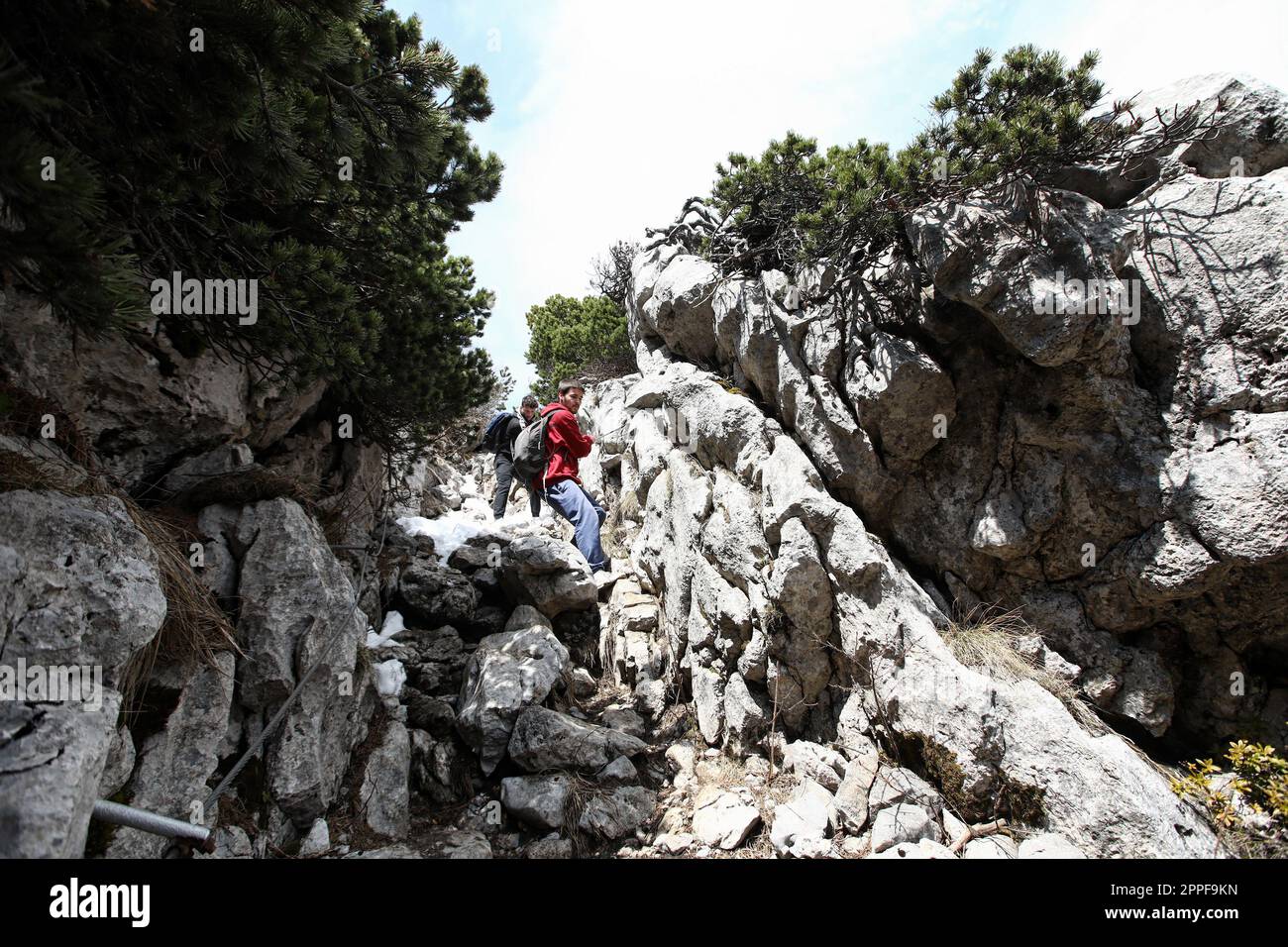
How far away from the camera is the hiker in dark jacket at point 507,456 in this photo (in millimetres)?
11383

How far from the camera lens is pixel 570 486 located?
996 cm

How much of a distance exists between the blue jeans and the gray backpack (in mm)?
797

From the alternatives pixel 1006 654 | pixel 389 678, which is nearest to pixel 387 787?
pixel 389 678

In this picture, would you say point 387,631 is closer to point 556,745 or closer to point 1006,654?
point 556,745

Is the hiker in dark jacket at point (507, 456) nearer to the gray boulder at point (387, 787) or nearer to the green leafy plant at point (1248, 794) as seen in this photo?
the gray boulder at point (387, 787)

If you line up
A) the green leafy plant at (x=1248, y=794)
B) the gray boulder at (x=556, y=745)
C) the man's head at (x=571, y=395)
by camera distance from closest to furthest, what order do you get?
the green leafy plant at (x=1248, y=794)
the gray boulder at (x=556, y=745)
the man's head at (x=571, y=395)

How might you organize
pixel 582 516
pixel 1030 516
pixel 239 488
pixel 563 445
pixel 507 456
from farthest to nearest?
pixel 507 456
pixel 563 445
pixel 582 516
pixel 1030 516
pixel 239 488

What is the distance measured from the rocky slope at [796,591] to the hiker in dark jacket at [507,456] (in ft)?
9.65

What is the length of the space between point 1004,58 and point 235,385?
30.0ft

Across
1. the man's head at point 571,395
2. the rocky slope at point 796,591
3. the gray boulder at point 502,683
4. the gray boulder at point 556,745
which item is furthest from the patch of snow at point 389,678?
the man's head at point 571,395

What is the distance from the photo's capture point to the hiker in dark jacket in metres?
11.4

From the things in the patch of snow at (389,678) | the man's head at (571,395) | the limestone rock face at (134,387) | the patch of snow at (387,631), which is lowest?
the patch of snow at (389,678)

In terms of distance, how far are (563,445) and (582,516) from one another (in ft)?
4.65

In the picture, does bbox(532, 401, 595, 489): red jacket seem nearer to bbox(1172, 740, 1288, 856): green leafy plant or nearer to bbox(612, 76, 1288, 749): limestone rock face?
bbox(612, 76, 1288, 749): limestone rock face
